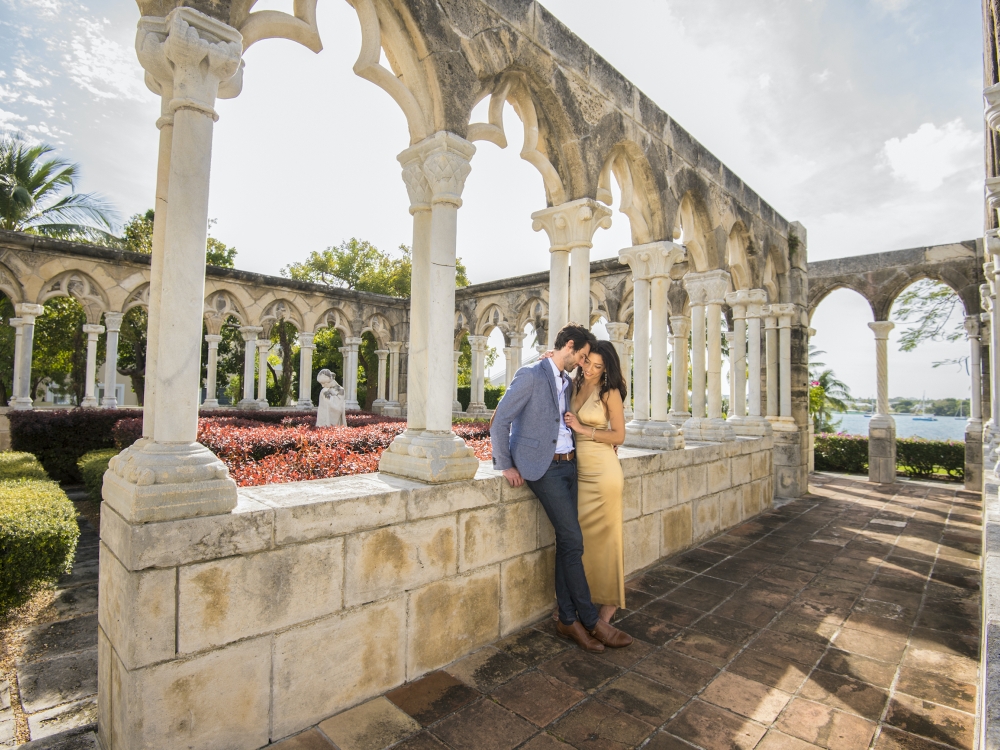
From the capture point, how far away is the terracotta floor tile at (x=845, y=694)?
7.78 ft

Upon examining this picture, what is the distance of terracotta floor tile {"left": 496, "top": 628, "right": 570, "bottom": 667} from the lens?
9.00 feet

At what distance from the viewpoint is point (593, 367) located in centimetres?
306

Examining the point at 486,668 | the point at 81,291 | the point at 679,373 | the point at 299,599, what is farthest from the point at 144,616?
the point at 81,291

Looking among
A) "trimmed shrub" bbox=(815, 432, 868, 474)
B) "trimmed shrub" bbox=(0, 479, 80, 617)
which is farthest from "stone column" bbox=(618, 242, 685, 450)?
"trimmed shrub" bbox=(815, 432, 868, 474)

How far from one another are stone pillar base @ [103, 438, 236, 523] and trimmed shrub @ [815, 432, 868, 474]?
13.0m

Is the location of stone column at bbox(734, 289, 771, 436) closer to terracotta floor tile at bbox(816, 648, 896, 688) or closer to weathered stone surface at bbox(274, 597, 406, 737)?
terracotta floor tile at bbox(816, 648, 896, 688)

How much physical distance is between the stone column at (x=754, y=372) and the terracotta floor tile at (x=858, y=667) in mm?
4346

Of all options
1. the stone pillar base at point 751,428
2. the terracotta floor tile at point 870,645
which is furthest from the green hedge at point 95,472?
the stone pillar base at point 751,428

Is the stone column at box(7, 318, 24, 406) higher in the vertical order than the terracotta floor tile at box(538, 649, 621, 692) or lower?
higher

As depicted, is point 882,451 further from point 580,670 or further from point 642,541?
point 580,670

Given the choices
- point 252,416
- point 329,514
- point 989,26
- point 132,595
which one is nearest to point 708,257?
point 989,26

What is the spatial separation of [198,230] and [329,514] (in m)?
1.28

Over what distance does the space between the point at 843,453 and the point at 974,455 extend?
8.49 feet

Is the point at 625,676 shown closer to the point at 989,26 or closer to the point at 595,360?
the point at 595,360
